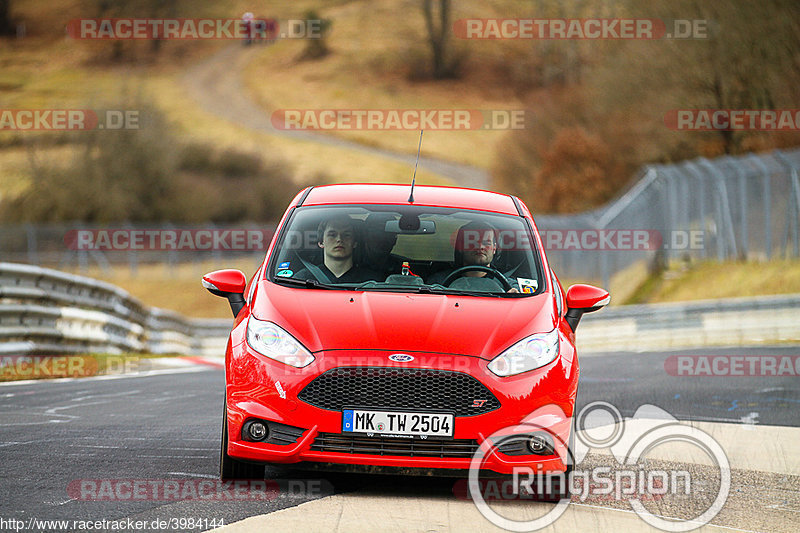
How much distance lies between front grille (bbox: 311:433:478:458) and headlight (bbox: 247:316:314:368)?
422 mm

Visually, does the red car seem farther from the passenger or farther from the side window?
the passenger

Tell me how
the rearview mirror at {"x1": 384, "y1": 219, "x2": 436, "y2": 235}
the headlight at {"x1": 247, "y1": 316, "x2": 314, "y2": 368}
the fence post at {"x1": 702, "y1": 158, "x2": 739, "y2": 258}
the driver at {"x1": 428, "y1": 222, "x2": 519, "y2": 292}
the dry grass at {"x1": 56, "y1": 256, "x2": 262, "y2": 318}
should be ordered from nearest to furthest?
1. the headlight at {"x1": 247, "y1": 316, "x2": 314, "y2": 368}
2. the driver at {"x1": 428, "y1": 222, "x2": 519, "y2": 292}
3. the rearview mirror at {"x1": 384, "y1": 219, "x2": 436, "y2": 235}
4. the fence post at {"x1": 702, "y1": 158, "x2": 739, "y2": 258}
5. the dry grass at {"x1": 56, "y1": 256, "x2": 262, "y2": 318}

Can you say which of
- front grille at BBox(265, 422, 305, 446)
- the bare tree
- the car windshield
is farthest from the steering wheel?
the bare tree

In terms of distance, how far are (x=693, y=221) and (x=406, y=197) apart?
2371 centimetres

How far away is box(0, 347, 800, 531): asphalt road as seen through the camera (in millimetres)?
6180

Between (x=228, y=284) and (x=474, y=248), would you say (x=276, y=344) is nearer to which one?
(x=228, y=284)

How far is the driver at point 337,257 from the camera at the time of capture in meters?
7.60

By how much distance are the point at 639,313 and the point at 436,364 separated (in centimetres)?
1827

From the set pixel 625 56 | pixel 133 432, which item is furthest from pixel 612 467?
pixel 625 56

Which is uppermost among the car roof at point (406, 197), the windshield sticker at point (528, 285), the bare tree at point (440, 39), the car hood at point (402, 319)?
the bare tree at point (440, 39)

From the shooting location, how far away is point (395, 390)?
21.3 ft

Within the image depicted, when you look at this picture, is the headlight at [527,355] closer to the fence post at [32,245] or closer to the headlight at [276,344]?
the headlight at [276,344]

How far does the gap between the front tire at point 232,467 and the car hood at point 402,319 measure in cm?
65

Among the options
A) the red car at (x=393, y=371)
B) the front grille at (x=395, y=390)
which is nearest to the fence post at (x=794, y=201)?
the red car at (x=393, y=371)
